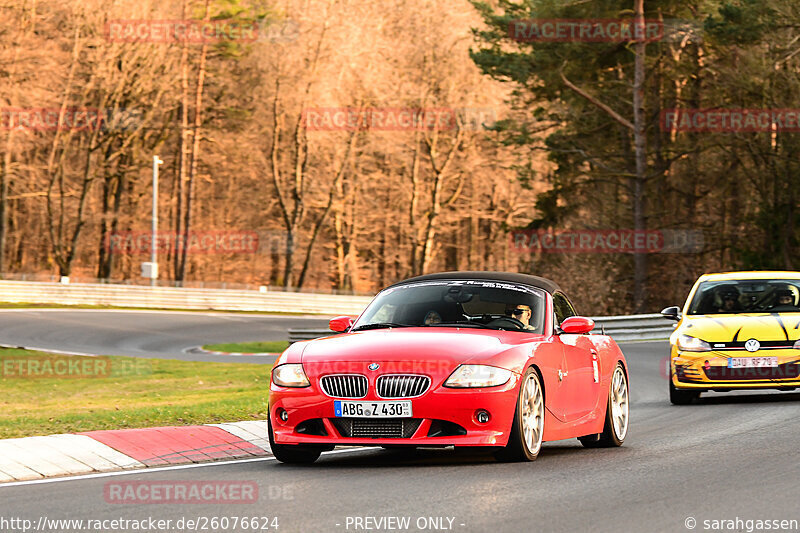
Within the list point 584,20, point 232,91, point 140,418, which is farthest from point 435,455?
point 232,91

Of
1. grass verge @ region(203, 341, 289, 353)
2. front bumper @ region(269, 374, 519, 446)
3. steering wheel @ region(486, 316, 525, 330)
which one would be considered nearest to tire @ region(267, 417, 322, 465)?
front bumper @ region(269, 374, 519, 446)

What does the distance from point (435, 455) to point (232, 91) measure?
57470 millimetres

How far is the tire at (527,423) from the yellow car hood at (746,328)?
22.3 feet

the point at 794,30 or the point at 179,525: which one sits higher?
the point at 794,30

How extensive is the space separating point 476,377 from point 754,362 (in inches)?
305

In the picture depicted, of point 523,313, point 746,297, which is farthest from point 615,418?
point 746,297

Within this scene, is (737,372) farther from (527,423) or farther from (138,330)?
(138,330)

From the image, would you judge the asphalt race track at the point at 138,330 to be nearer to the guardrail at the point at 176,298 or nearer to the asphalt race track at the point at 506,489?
the guardrail at the point at 176,298

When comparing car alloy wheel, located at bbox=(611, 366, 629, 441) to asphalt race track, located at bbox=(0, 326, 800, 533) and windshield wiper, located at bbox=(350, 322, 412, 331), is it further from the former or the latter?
windshield wiper, located at bbox=(350, 322, 412, 331)

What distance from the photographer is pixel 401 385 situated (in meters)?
9.02

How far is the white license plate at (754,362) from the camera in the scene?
15703mm

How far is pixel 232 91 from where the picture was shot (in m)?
65.9

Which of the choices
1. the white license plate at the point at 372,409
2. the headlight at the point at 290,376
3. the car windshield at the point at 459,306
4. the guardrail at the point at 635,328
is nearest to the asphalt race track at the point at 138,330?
the guardrail at the point at 635,328

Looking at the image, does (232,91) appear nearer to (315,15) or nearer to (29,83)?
(315,15)
